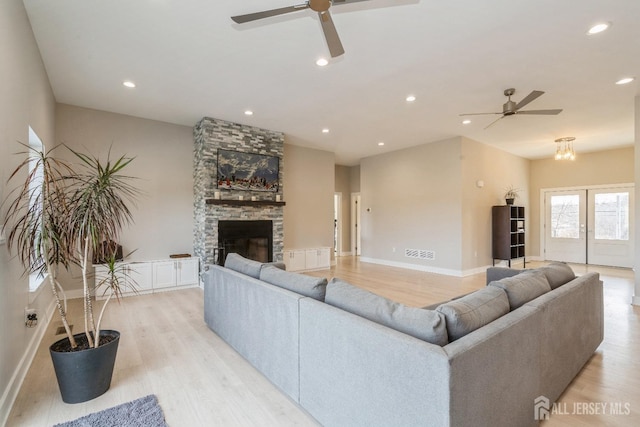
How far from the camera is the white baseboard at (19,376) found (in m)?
1.93

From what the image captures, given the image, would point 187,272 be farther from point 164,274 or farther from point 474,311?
point 474,311

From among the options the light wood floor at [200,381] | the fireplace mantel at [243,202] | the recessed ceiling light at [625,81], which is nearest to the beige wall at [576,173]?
the recessed ceiling light at [625,81]

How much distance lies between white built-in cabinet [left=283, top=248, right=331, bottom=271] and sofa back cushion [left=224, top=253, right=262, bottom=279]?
3491 millimetres

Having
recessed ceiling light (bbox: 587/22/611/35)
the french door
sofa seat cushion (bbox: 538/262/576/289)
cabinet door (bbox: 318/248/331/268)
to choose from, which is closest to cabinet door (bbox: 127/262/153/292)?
cabinet door (bbox: 318/248/331/268)

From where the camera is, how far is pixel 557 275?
2561 millimetres

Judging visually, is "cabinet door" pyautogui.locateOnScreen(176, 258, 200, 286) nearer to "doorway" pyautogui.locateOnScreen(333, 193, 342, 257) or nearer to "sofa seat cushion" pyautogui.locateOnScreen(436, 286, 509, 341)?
"sofa seat cushion" pyautogui.locateOnScreen(436, 286, 509, 341)

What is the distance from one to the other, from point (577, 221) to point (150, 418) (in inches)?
402

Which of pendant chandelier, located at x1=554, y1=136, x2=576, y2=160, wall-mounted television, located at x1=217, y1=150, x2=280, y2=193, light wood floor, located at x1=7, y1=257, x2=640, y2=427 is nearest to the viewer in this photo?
light wood floor, located at x1=7, y1=257, x2=640, y2=427

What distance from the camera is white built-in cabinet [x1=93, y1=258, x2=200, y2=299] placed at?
4.79 meters

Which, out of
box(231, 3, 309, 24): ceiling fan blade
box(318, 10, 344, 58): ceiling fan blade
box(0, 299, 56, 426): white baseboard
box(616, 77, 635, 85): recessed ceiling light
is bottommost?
box(0, 299, 56, 426): white baseboard

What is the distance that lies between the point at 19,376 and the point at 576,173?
1109cm

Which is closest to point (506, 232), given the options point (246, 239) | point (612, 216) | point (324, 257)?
point (612, 216)

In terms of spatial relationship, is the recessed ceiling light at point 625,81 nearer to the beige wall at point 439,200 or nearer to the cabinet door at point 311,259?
the beige wall at point 439,200

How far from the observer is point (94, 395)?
213cm
